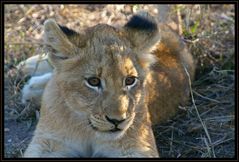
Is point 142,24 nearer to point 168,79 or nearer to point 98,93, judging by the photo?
point 98,93

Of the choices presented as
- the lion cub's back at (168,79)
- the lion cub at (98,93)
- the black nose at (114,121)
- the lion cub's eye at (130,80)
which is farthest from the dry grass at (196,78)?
the black nose at (114,121)

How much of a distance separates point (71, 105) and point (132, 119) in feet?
1.03

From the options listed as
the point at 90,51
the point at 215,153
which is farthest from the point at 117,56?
the point at 215,153

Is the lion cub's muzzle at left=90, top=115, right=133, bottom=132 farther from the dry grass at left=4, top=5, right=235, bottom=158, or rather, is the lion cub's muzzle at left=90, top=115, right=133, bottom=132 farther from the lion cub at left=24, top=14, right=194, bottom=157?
the dry grass at left=4, top=5, right=235, bottom=158

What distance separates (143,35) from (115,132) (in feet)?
2.01

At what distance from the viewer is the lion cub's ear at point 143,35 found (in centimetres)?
318

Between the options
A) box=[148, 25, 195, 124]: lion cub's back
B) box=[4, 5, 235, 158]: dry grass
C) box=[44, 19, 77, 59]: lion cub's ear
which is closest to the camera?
box=[44, 19, 77, 59]: lion cub's ear

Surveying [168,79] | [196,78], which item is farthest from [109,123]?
[196,78]

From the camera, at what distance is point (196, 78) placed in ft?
14.9

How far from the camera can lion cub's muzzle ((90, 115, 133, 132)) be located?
278 centimetres

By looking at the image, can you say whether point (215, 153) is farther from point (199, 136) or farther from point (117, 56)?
point (117, 56)

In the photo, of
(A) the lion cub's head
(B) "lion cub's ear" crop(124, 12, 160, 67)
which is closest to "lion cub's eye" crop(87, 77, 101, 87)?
(A) the lion cub's head

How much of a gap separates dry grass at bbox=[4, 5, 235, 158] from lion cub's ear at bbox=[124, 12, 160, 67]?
567 mm
